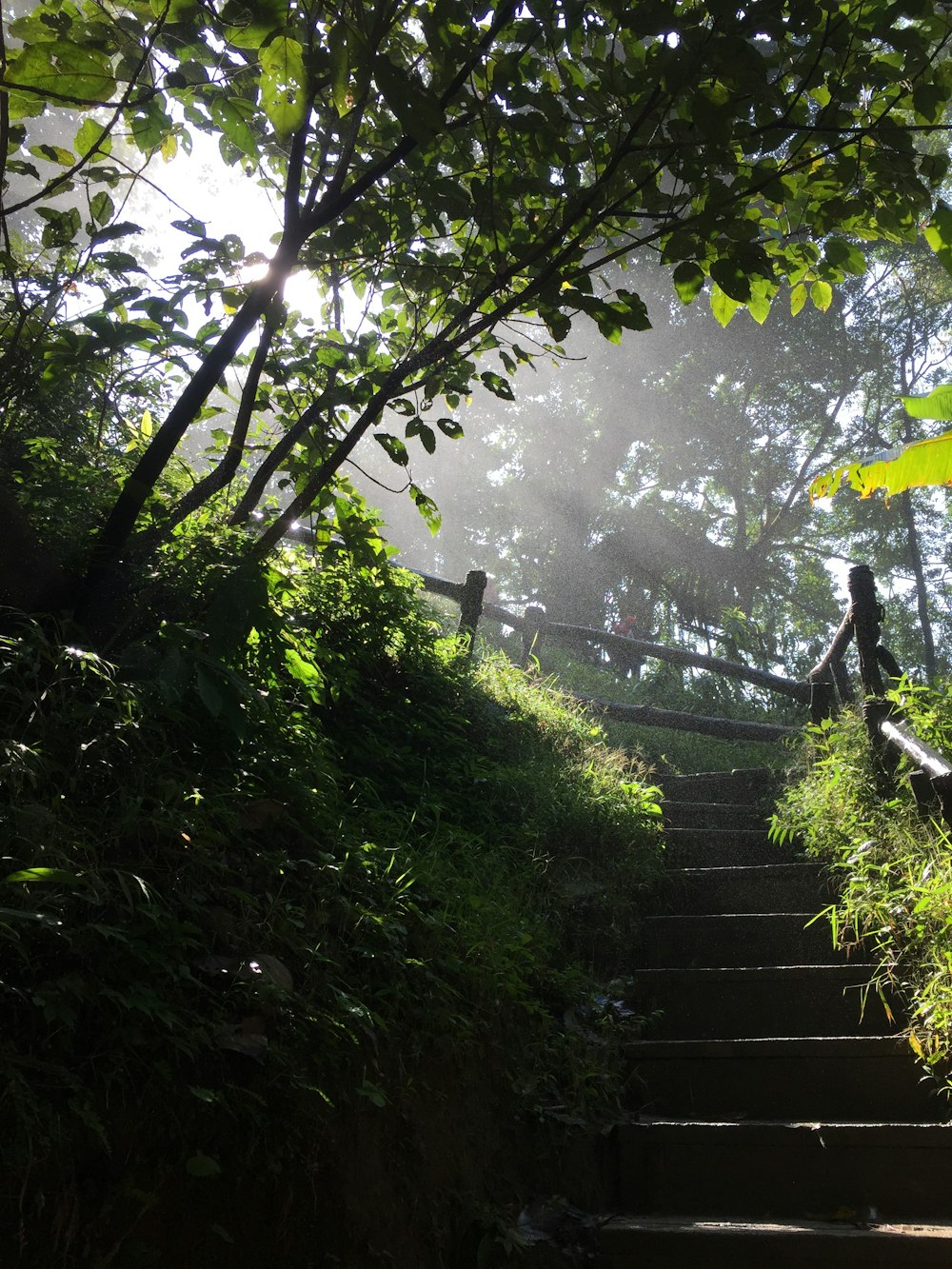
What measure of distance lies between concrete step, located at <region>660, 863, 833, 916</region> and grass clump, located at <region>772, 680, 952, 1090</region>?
0.53ft

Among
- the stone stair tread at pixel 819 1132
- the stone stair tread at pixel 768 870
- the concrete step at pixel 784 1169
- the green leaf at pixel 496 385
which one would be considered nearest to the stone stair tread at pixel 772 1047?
the stone stair tread at pixel 819 1132

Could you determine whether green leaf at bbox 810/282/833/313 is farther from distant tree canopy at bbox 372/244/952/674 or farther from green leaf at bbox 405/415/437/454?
distant tree canopy at bbox 372/244/952/674

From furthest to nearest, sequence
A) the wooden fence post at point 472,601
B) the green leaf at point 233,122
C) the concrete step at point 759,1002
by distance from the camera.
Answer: the wooden fence post at point 472,601 < the concrete step at point 759,1002 < the green leaf at point 233,122

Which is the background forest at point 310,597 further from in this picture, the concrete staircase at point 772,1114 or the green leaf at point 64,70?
the concrete staircase at point 772,1114

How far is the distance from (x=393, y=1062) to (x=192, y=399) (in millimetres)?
1905

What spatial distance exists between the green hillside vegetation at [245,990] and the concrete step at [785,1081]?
0.71ft

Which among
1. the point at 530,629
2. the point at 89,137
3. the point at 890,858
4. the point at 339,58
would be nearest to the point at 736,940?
the point at 890,858

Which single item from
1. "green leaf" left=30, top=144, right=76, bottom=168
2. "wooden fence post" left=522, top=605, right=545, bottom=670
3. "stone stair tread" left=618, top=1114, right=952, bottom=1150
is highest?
"wooden fence post" left=522, top=605, right=545, bottom=670

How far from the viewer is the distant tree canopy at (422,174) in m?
1.87

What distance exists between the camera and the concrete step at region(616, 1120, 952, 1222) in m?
2.85

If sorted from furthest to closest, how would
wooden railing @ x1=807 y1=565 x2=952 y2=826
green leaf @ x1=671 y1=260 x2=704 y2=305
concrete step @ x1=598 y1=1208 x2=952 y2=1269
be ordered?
wooden railing @ x1=807 y1=565 x2=952 y2=826
concrete step @ x1=598 y1=1208 x2=952 y2=1269
green leaf @ x1=671 y1=260 x2=704 y2=305

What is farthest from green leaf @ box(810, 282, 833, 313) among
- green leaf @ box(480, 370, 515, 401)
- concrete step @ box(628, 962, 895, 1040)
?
concrete step @ box(628, 962, 895, 1040)

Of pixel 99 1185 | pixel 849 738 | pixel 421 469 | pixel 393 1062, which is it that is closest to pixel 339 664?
pixel 393 1062

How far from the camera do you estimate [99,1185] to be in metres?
1.45
